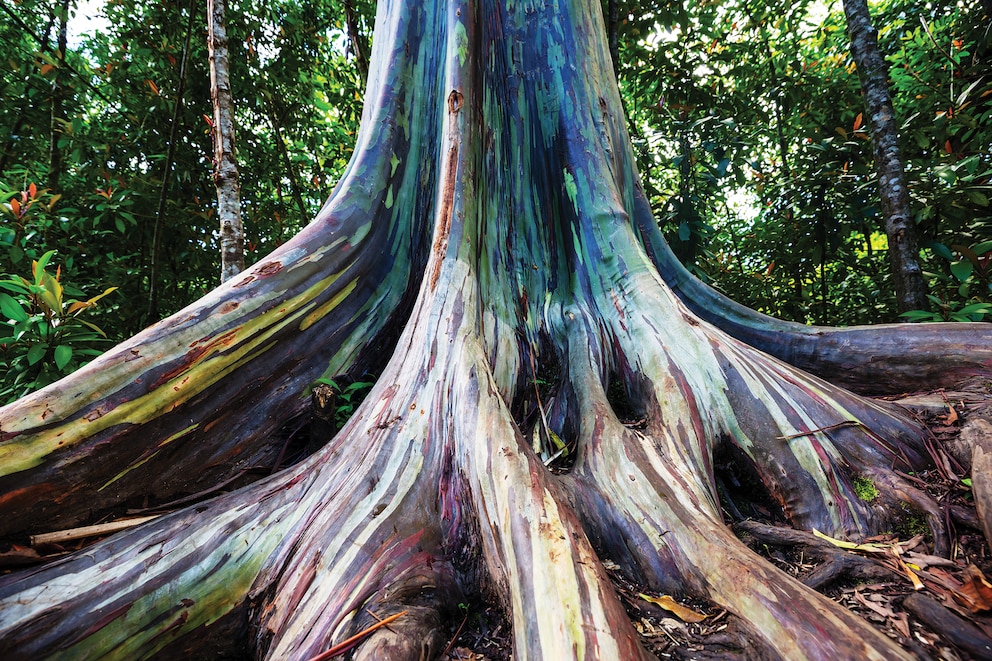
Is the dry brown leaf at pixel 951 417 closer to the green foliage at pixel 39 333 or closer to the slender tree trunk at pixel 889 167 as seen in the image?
the slender tree trunk at pixel 889 167

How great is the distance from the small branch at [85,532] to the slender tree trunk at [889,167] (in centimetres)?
362

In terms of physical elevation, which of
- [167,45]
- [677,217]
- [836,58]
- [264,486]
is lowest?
[264,486]

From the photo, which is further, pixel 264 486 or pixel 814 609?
pixel 264 486

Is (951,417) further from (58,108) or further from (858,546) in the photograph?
(58,108)

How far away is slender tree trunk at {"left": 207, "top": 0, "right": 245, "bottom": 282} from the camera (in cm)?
284

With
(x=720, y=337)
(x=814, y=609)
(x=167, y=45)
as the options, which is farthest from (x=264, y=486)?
(x=167, y=45)

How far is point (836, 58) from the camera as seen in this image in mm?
4867

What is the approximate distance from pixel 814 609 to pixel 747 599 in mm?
134

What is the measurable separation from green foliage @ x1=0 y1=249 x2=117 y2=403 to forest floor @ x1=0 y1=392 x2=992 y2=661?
3.96 feet

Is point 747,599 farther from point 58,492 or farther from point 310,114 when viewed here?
point 310,114

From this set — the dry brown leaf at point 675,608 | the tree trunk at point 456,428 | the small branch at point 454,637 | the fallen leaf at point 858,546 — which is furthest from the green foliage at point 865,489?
the small branch at point 454,637

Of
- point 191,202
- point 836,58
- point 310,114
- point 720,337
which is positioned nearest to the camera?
point 720,337

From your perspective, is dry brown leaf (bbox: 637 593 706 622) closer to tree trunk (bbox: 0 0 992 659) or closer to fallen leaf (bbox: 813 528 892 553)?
tree trunk (bbox: 0 0 992 659)

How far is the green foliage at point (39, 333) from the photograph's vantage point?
200 cm
